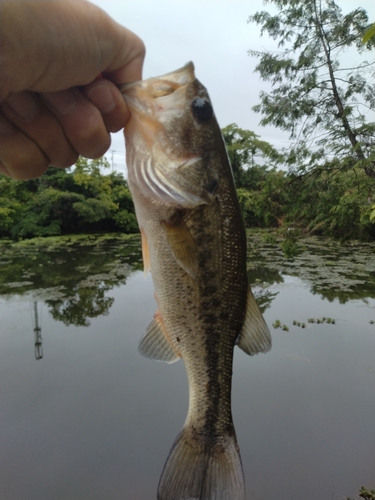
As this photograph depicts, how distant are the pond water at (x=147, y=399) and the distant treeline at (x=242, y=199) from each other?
2432mm

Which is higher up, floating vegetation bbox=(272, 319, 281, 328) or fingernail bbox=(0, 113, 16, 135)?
fingernail bbox=(0, 113, 16, 135)

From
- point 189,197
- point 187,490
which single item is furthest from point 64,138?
point 187,490

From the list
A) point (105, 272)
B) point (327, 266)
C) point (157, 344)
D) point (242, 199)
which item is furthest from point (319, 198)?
point (105, 272)

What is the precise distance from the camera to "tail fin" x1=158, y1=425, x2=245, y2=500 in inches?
58.6

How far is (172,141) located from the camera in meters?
1.47

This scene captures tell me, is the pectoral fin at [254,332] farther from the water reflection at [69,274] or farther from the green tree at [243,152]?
the green tree at [243,152]

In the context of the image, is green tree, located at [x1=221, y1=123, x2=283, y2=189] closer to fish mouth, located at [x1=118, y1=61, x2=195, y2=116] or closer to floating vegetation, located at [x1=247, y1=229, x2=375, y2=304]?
floating vegetation, located at [x1=247, y1=229, x2=375, y2=304]

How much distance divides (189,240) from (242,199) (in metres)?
8.30

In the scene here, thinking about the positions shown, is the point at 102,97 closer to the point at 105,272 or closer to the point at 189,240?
the point at 189,240

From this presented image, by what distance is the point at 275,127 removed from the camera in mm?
9805

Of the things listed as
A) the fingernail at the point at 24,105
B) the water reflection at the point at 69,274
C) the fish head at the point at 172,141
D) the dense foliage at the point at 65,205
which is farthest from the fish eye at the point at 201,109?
the dense foliage at the point at 65,205

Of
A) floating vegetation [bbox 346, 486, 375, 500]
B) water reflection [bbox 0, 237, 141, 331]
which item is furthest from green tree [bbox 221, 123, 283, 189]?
floating vegetation [bbox 346, 486, 375, 500]

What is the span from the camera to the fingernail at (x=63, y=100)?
1427mm

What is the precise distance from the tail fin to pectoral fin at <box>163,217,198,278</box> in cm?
82
